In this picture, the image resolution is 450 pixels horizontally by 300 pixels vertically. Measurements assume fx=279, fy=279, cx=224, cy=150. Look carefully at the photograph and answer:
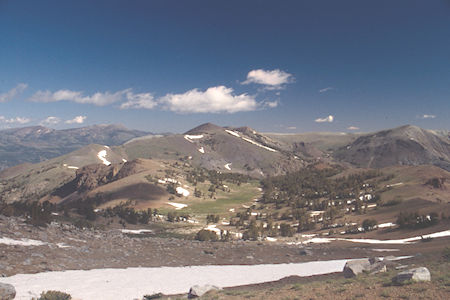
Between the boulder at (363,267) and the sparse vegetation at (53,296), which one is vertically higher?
the sparse vegetation at (53,296)

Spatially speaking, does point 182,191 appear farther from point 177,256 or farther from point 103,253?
point 103,253

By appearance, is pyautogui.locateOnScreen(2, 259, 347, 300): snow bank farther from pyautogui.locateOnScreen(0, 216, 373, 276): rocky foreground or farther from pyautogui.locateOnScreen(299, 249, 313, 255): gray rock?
pyautogui.locateOnScreen(299, 249, 313, 255): gray rock

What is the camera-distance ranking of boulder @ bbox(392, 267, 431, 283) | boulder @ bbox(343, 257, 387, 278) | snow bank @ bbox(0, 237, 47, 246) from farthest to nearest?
1. snow bank @ bbox(0, 237, 47, 246)
2. boulder @ bbox(343, 257, 387, 278)
3. boulder @ bbox(392, 267, 431, 283)

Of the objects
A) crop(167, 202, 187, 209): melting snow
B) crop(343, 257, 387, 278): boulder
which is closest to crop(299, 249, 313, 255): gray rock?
crop(343, 257, 387, 278): boulder

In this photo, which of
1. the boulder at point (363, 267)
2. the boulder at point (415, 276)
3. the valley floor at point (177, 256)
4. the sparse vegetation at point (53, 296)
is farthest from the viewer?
the boulder at point (363, 267)

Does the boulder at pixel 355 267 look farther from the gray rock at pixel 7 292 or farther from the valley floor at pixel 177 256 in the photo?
the gray rock at pixel 7 292

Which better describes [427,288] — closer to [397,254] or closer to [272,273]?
[272,273]

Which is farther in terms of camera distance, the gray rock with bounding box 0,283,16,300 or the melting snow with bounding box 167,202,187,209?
the melting snow with bounding box 167,202,187,209

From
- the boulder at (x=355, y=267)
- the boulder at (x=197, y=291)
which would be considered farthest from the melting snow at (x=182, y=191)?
the boulder at (x=355, y=267)
